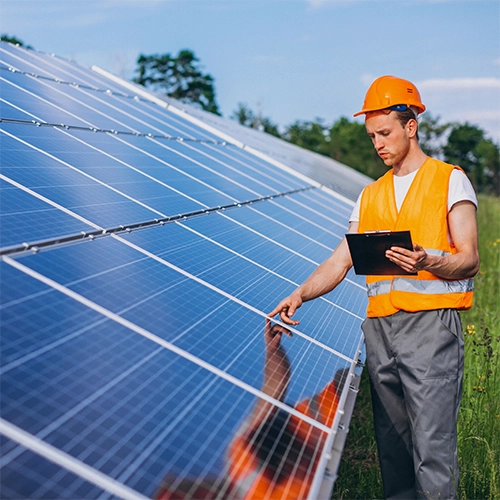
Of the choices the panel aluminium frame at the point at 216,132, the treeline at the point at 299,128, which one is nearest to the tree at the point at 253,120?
the treeline at the point at 299,128

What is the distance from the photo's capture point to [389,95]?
183 inches

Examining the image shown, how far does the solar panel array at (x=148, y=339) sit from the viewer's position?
261 cm

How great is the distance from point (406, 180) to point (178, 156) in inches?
A: 187

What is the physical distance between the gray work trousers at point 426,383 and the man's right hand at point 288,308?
59cm

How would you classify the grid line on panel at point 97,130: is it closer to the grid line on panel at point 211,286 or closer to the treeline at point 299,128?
the grid line on panel at point 211,286

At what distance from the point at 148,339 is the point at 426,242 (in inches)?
81.2

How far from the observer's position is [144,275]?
4293 mm

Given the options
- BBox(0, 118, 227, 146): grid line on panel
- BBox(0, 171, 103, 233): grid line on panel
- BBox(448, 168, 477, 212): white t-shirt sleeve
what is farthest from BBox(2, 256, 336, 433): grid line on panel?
BBox(0, 118, 227, 146): grid line on panel

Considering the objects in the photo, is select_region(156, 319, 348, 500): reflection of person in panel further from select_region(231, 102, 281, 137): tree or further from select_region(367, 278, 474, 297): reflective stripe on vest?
select_region(231, 102, 281, 137): tree

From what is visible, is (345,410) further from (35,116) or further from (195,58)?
(195,58)

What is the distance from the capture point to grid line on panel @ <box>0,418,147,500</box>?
242 centimetres

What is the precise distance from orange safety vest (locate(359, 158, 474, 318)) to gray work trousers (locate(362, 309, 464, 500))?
8cm

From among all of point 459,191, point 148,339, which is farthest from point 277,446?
point 459,191

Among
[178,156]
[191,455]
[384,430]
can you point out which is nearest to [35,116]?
[178,156]
